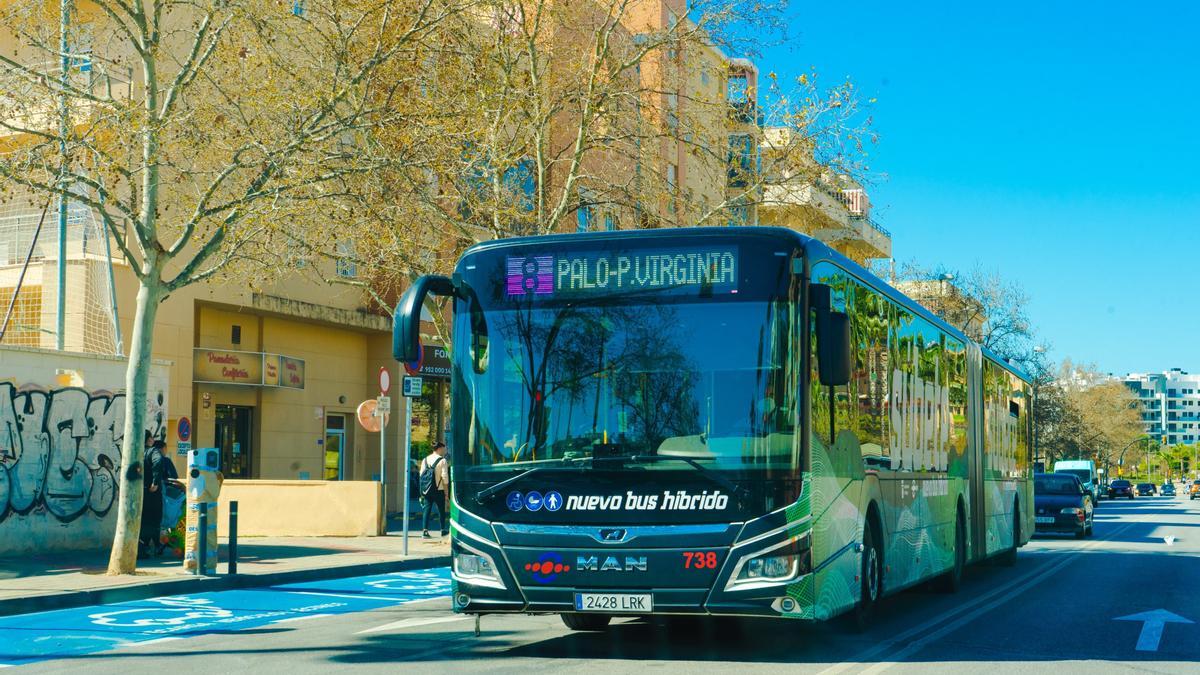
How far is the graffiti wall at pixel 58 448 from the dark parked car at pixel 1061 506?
66.7 feet

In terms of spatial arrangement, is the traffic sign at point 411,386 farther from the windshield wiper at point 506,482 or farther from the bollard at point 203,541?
the windshield wiper at point 506,482

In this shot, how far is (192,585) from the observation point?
15.8 metres

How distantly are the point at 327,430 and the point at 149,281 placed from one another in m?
18.7

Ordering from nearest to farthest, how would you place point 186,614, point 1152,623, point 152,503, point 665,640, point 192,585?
point 665,640 → point 1152,623 → point 186,614 → point 192,585 → point 152,503

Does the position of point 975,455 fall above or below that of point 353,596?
above

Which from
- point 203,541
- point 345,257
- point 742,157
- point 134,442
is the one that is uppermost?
point 742,157

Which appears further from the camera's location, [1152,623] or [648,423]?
[1152,623]

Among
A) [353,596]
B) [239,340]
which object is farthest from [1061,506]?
[353,596]

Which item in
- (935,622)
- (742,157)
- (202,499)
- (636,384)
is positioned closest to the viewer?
(636,384)

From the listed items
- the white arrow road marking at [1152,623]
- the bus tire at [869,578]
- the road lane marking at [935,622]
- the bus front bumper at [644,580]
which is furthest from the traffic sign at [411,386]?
the bus front bumper at [644,580]

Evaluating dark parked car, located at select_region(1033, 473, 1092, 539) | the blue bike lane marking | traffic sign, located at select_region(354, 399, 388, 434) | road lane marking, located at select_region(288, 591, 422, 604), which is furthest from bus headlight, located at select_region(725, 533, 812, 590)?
dark parked car, located at select_region(1033, 473, 1092, 539)

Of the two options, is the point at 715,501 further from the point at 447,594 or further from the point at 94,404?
the point at 94,404

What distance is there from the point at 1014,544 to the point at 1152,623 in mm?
8584

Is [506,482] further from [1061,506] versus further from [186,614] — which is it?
[1061,506]
